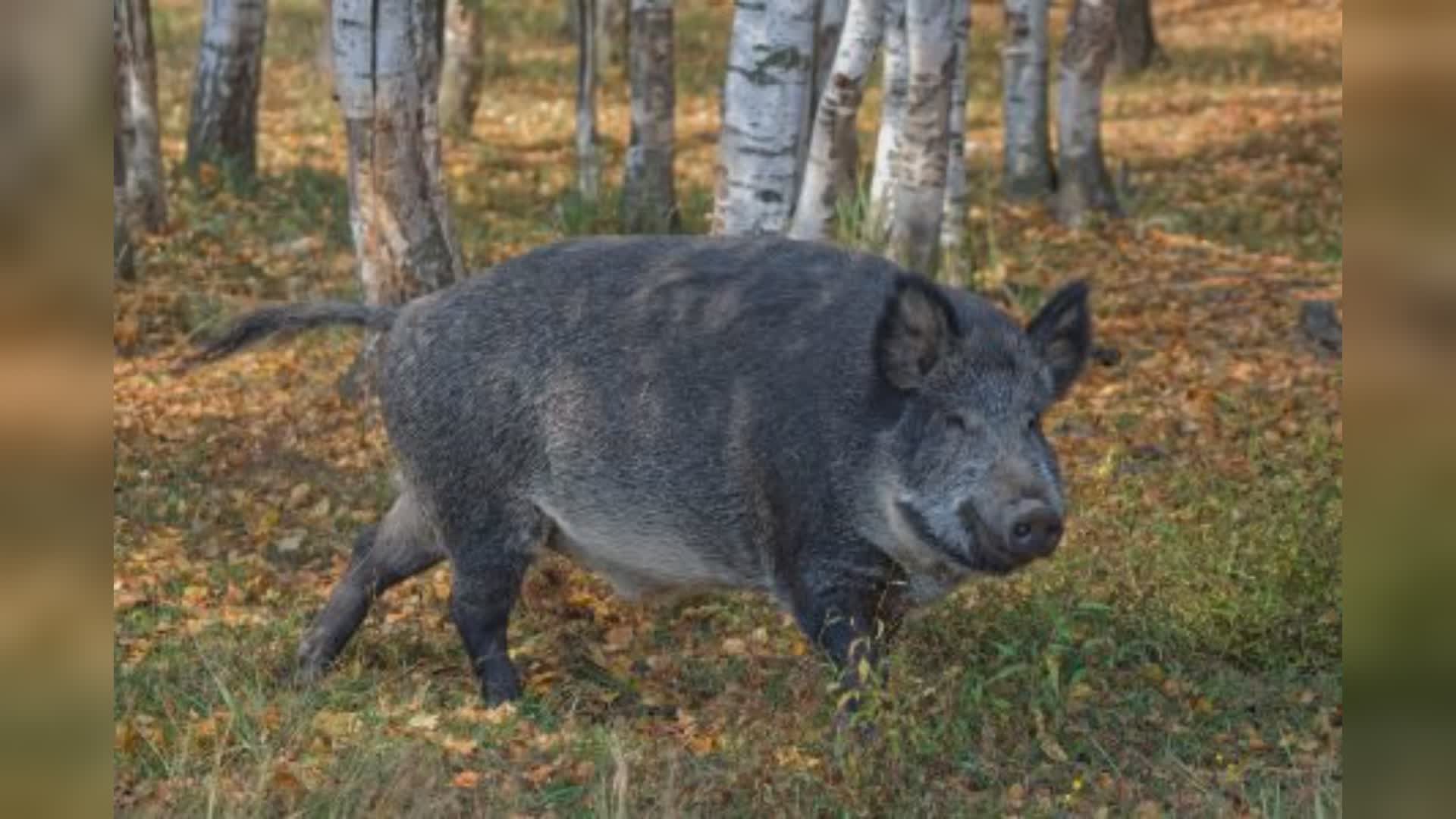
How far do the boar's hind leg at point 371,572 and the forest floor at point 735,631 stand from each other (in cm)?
13

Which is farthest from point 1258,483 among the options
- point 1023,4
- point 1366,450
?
point 1023,4

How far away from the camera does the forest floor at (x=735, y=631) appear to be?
5.77 m

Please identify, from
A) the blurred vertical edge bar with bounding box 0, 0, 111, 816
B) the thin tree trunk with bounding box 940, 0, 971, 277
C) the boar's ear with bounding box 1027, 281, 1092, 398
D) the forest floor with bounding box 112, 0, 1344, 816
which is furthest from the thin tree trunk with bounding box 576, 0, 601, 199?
the blurred vertical edge bar with bounding box 0, 0, 111, 816

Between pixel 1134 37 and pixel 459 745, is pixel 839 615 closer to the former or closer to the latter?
pixel 459 745

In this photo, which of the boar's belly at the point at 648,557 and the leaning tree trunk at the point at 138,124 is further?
the leaning tree trunk at the point at 138,124

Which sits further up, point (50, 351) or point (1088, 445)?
point (50, 351)

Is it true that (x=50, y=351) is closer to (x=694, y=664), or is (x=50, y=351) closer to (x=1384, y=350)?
(x=1384, y=350)

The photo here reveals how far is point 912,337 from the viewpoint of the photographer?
661cm

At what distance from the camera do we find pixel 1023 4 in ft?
61.3

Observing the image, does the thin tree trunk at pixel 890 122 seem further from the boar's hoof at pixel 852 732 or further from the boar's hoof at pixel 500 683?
the boar's hoof at pixel 852 732

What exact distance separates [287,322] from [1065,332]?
8.97 feet

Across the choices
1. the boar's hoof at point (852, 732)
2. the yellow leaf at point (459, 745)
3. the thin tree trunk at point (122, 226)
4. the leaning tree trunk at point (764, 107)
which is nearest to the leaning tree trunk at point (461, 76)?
the thin tree trunk at point (122, 226)

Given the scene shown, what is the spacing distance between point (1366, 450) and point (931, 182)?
35.8ft

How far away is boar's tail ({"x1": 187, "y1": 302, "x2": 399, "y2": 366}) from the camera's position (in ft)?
24.2
